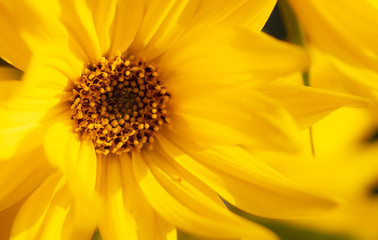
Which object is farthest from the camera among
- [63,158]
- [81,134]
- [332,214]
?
[332,214]

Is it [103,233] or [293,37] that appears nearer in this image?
[103,233]

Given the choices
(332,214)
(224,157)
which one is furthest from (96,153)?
(332,214)

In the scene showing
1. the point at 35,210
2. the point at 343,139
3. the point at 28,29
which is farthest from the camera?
the point at 343,139

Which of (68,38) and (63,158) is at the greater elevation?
(68,38)

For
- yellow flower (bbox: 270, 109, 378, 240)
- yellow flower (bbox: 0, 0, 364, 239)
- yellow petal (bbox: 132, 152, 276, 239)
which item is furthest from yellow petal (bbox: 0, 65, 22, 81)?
yellow flower (bbox: 270, 109, 378, 240)

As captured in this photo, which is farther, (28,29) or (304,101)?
(304,101)

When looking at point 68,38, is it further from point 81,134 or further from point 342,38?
point 342,38

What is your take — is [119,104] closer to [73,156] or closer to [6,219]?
[73,156]

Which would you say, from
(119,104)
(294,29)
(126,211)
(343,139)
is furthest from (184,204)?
(343,139)
